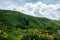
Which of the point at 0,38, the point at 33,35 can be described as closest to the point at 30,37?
the point at 33,35

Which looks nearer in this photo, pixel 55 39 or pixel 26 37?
pixel 55 39

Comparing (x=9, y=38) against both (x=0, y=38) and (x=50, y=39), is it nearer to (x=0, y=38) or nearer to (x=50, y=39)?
(x=0, y=38)

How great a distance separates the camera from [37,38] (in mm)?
45781

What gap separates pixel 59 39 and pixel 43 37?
3545 mm

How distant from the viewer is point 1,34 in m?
44.4

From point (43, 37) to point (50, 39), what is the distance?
1.69m

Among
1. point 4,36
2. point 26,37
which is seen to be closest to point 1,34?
point 4,36

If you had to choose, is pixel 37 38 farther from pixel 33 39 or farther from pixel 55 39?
pixel 55 39

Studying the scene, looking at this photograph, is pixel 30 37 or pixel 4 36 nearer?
pixel 4 36

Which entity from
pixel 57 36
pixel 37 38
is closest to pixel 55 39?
pixel 57 36

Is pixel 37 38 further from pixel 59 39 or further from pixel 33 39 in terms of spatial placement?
pixel 59 39

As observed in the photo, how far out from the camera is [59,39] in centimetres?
4297

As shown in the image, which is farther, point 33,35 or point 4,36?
point 33,35

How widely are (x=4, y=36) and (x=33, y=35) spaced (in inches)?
265
